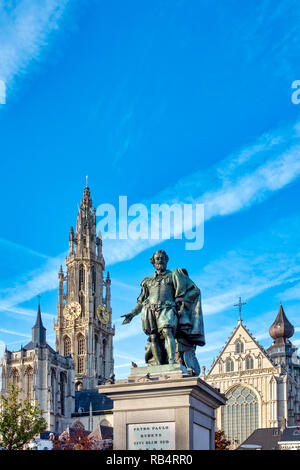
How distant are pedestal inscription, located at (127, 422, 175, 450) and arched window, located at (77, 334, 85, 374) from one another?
107506 millimetres

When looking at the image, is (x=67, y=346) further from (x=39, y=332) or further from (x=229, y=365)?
(x=229, y=365)

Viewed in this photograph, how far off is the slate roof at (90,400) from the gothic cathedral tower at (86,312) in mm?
4130

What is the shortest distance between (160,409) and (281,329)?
74757 mm

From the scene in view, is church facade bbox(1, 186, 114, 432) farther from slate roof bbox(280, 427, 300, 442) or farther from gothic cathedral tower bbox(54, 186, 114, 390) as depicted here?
slate roof bbox(280, 427, 300, 442)

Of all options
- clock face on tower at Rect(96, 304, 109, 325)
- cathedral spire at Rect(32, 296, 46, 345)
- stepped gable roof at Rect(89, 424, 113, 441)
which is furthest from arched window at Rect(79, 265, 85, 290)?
stepped gable roof at Rect(89, 424, 113, 441)

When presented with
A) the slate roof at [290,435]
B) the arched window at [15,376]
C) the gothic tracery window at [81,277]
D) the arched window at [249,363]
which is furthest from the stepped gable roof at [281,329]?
the gothic tracery window at [81,277]

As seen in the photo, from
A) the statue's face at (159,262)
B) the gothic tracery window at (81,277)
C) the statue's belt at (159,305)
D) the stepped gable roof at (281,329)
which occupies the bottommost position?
the statue's belt at (159,305)

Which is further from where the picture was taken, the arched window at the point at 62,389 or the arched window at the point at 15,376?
the arched window at the point at 62,389

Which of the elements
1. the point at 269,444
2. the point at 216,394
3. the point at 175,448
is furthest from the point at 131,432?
the point at 269,444

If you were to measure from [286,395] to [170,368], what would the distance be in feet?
198

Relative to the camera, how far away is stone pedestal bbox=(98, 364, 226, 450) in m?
10.9

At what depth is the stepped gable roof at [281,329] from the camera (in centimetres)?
8331

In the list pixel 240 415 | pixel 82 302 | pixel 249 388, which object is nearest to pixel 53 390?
pixel 82 302

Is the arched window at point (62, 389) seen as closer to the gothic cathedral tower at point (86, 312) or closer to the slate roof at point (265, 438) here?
the gothic cathedral tower at point (86, 312)
